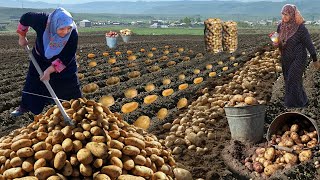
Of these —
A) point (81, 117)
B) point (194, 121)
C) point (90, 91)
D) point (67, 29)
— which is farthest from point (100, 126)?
point (90, 91)

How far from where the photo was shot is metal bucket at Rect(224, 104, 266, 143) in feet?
18.6

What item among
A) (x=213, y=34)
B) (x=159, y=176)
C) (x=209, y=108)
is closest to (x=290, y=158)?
(x=159, y=176)

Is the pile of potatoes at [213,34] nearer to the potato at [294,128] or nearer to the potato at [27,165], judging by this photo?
the potato at [294,128]

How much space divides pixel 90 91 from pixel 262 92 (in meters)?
4.12

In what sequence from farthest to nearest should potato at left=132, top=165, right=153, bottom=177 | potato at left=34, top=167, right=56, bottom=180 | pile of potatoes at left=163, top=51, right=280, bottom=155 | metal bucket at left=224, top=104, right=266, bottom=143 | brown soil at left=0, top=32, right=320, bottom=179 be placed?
1. pile of potatoes at left=163, top=51, right=280, bottom=155
2. metal bucket at left=224, top=104, right=266, bottom=143
3. brown soil at left=0, top=32, right=320, bottom=179
4. potato at left=132, top=165, right=153, bottom=177
5. potato at left=34, top=167, right=56, bottom=180

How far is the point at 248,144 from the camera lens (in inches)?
224

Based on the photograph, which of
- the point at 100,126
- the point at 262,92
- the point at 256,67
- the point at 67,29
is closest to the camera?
the point at 100,126

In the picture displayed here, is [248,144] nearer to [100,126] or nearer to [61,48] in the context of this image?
[61,48]

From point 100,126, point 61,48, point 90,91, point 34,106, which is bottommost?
point 90,91

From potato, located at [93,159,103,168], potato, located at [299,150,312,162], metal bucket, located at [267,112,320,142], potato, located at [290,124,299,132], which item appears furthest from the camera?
metal bucket, located at [267,112,320,142]

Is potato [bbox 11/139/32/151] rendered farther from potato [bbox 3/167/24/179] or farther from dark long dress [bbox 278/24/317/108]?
dark long dress [bbox 278/24/317/108]

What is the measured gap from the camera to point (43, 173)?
2.73 meters

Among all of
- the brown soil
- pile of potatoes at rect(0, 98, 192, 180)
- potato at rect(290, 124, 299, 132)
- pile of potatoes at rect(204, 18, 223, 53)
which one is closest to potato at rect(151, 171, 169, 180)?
pile of potatoes at rect(0, 98, 192, 180)

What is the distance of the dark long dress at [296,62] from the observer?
6.54 meters
